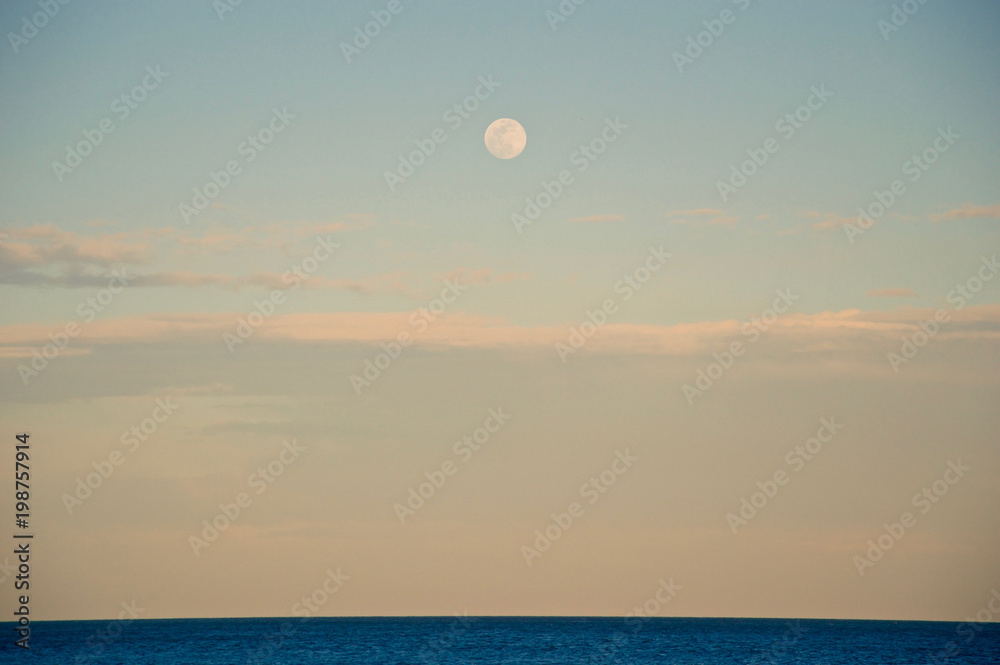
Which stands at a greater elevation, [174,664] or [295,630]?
[295,630]

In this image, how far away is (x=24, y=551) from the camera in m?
48.1

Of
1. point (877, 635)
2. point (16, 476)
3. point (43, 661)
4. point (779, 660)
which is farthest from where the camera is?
point (877, 635)

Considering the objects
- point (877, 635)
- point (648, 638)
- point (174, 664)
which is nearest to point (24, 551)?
point (174, 664)

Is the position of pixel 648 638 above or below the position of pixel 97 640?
below

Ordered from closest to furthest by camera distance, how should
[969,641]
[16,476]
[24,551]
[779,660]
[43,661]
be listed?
[16,476] < [24,551] < [43,661] < [779,660] < [969,641]

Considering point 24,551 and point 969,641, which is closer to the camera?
point 24,551

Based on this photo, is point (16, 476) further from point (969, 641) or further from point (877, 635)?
point (877, 635)

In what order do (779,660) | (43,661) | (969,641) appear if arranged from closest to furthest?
(43,661)
(779,660)
(969,641)

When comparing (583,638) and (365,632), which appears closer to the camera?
(583,638)

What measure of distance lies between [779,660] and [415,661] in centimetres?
3332

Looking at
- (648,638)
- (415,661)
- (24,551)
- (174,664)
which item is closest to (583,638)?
(648,638)

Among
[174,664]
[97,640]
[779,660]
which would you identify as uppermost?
[97,640]

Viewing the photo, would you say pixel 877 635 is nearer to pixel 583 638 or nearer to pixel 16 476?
pixel 583 638

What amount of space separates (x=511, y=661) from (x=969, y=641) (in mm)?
68619
